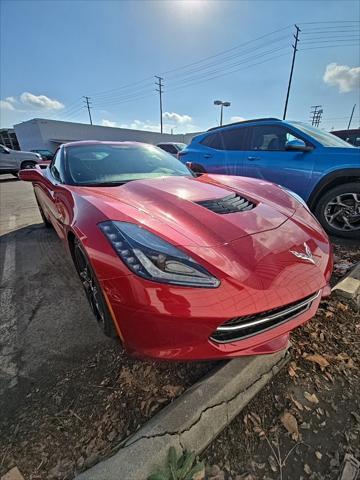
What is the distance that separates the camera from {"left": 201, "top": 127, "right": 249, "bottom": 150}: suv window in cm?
423

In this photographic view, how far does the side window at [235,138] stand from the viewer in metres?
4.22

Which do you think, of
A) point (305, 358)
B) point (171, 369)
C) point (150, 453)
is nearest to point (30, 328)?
point (171, 369)

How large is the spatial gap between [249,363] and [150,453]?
674mm

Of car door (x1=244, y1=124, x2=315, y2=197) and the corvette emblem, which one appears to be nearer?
the corvette emblem

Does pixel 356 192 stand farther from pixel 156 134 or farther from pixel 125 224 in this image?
pixel 156 134

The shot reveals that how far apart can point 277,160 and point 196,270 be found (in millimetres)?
3273

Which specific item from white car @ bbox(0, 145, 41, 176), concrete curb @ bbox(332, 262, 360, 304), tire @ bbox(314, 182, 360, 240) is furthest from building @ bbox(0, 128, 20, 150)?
concrete curb @ bbox(332, 262, 360, 304)

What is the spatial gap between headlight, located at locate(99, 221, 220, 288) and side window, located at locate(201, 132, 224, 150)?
3768 millimetres

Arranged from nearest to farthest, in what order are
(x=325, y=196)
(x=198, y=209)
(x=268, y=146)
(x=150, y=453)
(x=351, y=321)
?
(x=150, y=453) → (x=198, y=209) → (x=351, y=321) → (x=325, y=196) → (x=268, y=146)

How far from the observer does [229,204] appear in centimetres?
186

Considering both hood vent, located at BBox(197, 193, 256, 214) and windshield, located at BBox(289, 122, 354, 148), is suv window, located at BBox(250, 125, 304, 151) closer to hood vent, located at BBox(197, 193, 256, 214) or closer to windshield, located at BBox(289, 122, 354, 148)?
windshield, located at BBox(289, 122, 354, 148)

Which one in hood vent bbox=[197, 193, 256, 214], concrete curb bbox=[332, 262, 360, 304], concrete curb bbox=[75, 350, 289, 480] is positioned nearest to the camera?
concrete curb bbox=[75, 350, 289, 480]

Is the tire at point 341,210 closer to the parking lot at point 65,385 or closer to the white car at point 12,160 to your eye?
the parking lot at point 65,385

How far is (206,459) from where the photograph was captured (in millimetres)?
1055
